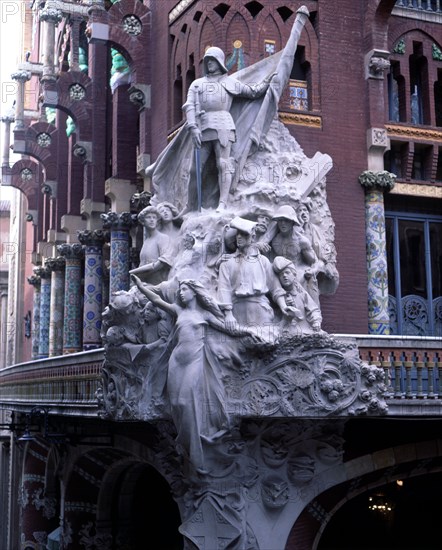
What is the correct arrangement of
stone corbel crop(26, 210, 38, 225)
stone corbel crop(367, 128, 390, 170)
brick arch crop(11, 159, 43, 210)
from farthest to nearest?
brick arch crop(11, 159, 43, 210) → stone corbel crop(26, 210, 38, 225) → stone corbel crop(367, 128, 390, 170)

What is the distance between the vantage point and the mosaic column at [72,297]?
2845 centimetres

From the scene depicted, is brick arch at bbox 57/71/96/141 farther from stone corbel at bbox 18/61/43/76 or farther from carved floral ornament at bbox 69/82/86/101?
stone corbel at bbox 18/61/43/76

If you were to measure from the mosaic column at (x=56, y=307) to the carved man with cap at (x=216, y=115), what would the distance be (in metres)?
14.0

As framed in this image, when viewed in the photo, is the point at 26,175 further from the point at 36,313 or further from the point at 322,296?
the point at 322,296

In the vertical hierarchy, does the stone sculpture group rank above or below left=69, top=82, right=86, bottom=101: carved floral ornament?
below

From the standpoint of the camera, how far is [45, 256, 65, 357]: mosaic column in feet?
103

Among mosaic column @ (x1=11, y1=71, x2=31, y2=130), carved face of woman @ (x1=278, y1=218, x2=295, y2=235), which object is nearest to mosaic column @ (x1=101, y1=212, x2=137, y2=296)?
carved face of woman @ (x1=278, y1=218, x2=295, y2=235)

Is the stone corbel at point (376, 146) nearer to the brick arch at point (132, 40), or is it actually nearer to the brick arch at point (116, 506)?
the brick arch at point (132, 40)

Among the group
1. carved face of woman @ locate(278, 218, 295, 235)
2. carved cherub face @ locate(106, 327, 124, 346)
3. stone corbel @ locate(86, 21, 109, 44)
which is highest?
stone corbel @ locate(86, 21, 109, 44)

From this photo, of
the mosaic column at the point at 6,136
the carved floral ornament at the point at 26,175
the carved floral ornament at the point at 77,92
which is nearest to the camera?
the carved floral ornament at the point at 77,92

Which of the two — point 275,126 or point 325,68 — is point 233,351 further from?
point 325,68

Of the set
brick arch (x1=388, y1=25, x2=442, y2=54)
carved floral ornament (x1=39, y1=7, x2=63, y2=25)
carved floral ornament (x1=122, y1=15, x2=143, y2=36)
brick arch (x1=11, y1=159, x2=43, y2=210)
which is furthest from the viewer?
brick arch (x1=11, y1=159, x2=43, y2=210)

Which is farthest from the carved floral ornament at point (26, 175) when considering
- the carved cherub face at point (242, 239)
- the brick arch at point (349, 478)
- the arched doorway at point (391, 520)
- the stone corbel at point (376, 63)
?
the brick arch at point (349, 478)

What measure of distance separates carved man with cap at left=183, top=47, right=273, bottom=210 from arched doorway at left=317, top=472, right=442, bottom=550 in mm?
10008
